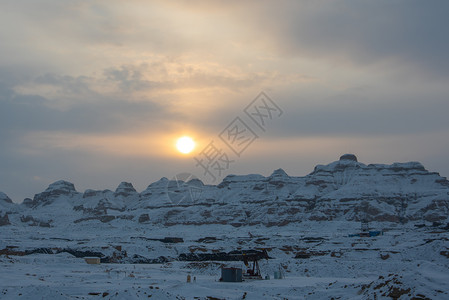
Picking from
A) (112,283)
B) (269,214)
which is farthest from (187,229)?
(112,283)

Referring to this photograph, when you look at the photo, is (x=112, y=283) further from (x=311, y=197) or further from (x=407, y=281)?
(x=311, y=197)

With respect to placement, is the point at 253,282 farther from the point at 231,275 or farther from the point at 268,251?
the point at 268,251

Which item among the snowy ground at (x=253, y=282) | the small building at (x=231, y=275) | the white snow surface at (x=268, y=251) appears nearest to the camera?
the snowy ground at (x=253, y=282)

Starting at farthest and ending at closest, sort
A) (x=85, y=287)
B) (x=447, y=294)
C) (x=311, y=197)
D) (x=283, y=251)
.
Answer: (x=311, y=197)
(x=283, y=251)
(x=85, y=287)
(x=447, y=294)

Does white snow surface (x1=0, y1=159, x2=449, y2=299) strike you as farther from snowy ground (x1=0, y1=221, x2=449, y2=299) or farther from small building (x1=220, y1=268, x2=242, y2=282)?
small building (x1=220, y1=268, x2=242, y2=282)

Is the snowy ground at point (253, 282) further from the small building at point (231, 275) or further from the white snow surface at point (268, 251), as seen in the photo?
the small building at point (231, 275)

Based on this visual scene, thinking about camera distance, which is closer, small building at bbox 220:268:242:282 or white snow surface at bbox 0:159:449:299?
white snow surface at bbox 0:159:449:299

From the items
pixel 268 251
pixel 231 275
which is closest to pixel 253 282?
pixel 231 275

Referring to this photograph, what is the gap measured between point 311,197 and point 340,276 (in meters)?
152

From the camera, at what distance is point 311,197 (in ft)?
651

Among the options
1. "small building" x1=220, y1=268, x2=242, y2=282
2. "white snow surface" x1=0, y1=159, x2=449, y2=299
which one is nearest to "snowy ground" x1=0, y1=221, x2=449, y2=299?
"white snow surface" x1=0, y1=159, x2=449, y2=299

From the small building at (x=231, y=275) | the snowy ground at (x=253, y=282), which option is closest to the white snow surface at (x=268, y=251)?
the snowy ground at (x=253, y=282)

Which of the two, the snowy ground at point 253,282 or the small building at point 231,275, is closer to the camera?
the snowy ground at point 253,282

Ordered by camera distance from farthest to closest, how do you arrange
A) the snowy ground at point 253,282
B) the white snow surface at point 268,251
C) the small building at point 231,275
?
the small building at point 231,275
the white snow surface at point 268,251
the snowy ground at point 253,282
